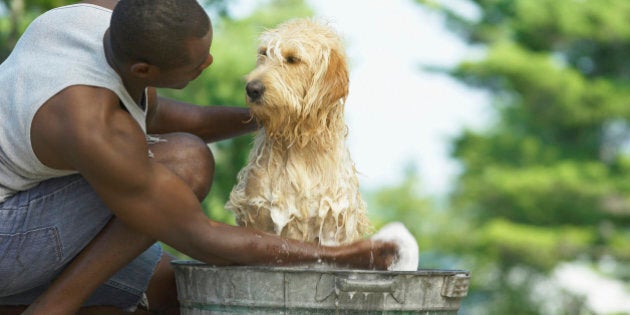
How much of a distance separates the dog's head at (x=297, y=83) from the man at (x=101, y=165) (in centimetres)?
23

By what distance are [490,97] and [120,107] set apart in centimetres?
1357

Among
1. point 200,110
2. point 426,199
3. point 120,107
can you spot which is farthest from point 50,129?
point 426,199

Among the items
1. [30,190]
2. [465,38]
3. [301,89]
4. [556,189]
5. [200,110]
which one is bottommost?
[30,190]

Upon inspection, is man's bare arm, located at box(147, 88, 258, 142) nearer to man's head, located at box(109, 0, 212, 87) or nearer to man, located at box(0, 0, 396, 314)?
man, located at box(0, 0, 396, 314)

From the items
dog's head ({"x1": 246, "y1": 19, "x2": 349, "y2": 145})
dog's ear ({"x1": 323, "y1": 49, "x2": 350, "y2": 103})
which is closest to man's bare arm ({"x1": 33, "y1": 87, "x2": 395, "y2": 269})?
dog's head ({"x1": 246, "y1": 19, "x2": 349, "y2": 145})

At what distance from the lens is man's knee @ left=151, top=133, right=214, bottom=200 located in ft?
8.79

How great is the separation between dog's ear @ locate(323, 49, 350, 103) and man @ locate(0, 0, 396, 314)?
40cm

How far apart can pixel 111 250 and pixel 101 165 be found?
32 centimetres

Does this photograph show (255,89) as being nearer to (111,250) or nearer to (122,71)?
(122,71)

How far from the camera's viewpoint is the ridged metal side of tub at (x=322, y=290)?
2.42 m


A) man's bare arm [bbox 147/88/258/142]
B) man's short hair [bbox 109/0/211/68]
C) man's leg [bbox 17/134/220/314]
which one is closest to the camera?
man's short hair [bbox 109/0/211/68]

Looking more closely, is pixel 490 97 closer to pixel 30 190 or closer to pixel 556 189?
pixel 556 189

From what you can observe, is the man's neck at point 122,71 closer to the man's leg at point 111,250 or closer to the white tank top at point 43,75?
the white tank top at point 43,75

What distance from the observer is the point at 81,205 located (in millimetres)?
2650
